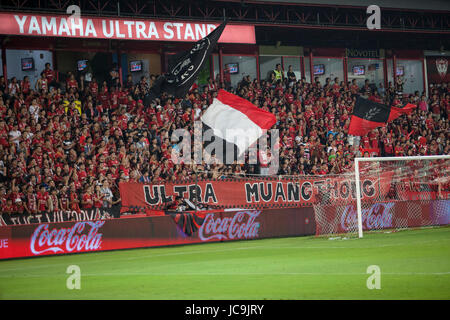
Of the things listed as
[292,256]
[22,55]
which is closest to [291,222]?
[292,256]

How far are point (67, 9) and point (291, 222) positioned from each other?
42.6 feet

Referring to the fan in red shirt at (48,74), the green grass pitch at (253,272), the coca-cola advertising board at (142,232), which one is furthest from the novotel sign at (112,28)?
the green grass pitch at (253,272)

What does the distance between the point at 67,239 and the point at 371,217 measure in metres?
10.5

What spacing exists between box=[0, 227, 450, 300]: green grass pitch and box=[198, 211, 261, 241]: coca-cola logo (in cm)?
204

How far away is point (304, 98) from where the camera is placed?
103ft

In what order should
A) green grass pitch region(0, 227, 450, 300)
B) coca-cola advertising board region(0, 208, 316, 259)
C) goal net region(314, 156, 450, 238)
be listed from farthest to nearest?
goal net region(314, 156, 450, 238) → coca-cola advertising board region(0, 208, 316, 259) → green grass pitch region(0, 227, 450, 300)

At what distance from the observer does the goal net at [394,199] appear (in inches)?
878

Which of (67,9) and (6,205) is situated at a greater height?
(67,9)

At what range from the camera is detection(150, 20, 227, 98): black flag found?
21719 mm

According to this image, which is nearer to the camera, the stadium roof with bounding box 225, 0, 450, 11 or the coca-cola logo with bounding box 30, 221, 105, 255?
the coca-cola logo with bounding box 30, 221, 105, 255

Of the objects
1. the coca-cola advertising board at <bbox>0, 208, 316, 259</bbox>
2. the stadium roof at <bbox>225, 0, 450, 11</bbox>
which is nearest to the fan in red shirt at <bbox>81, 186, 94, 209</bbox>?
the coca-cola advertising board at <bbox>0, 208, 316, 259</bbox>

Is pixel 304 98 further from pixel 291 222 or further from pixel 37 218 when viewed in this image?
pixel 37 218

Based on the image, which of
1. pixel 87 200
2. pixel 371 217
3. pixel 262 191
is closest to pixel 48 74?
pixel 87 200

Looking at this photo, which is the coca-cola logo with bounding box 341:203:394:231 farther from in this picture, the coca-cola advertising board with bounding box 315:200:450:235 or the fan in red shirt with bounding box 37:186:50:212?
the fan in red shirt with bounding box 37:186:50:212
